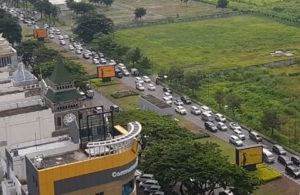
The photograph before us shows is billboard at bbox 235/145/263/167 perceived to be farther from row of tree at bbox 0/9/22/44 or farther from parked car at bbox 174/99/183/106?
row of tree at bbox 0/9/22/44

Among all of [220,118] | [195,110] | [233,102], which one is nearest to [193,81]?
[195,110]

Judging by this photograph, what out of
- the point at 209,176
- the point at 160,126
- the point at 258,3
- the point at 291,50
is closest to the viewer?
the point at 209,176

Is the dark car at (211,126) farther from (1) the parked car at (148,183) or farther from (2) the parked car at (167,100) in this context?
(1) the parked car at (148,183)

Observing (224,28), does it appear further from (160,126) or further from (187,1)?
(160,126)

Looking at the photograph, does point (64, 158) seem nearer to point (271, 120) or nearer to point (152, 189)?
point (152, 189)

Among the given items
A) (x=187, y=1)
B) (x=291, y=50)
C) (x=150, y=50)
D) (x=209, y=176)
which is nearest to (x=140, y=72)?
(x=150, y=50)
